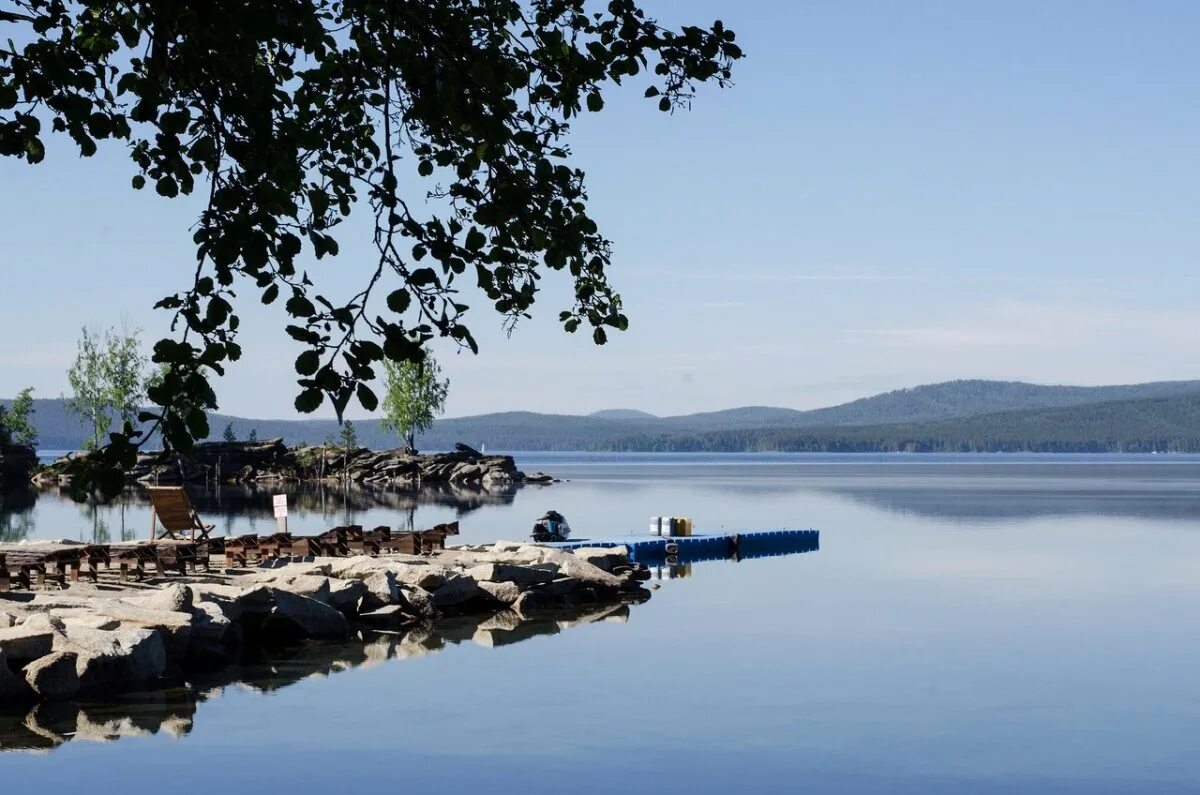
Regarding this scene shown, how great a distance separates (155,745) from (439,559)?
58.7 ft

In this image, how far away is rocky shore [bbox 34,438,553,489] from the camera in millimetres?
Result: 120375

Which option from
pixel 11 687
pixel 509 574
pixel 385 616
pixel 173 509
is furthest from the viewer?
pixel 173 509

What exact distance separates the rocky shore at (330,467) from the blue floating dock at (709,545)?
64.7 m

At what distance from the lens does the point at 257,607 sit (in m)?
25.5

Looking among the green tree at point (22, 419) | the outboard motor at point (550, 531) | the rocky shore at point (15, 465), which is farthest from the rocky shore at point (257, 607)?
the green tree at point (22, 419)

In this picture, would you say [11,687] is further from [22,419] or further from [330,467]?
[22,419]

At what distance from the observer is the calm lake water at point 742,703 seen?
17344 millimetres

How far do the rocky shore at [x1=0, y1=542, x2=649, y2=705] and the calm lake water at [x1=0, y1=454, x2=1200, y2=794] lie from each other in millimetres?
738

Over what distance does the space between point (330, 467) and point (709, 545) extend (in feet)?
270

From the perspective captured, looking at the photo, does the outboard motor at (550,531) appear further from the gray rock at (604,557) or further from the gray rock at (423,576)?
the gray rock at (423,576)

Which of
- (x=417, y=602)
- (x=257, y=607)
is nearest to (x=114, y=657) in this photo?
(x=257, y=607)

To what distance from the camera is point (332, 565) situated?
102 feet

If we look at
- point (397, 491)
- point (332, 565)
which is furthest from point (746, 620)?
point (397, 491)

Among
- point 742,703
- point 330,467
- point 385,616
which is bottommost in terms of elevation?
point 742,703
